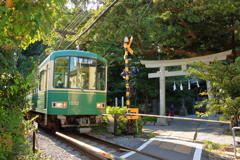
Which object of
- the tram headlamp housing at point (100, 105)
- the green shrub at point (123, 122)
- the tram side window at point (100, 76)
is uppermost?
the tram side window at point (100, 76)

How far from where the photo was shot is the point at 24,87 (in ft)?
11.6

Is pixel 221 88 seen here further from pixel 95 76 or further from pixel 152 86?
pixel 152 86

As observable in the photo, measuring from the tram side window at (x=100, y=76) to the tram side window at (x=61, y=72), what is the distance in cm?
120

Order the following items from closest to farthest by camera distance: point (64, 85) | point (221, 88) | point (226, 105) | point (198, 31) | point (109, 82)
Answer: point (226, 105)
point (221, 88)
point (64, 85)
point (198, 31)
point (109, 82)

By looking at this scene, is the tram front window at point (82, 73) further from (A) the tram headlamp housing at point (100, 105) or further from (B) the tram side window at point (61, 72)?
(A) the tram headlamp housing at point (100, 105)

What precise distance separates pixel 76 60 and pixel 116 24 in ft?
20.0

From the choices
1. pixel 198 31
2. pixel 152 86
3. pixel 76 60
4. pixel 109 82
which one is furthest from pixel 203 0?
pixel 109 82

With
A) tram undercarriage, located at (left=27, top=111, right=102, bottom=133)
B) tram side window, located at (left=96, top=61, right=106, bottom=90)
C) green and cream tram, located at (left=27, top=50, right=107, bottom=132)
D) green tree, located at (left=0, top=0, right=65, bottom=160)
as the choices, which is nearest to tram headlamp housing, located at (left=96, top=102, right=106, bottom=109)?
green and cream tram, located at (left=27, top=50, right=107, bottom=132)

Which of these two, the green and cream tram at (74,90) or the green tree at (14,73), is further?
the green and cream tram at (74,90)

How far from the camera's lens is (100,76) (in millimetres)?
8375

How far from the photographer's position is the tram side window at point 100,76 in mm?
8289

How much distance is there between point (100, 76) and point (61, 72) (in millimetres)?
1450

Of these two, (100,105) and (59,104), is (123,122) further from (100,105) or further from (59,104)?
(59,104)

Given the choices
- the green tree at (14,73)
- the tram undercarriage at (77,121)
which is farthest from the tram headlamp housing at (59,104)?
the green tree at (14,73)
